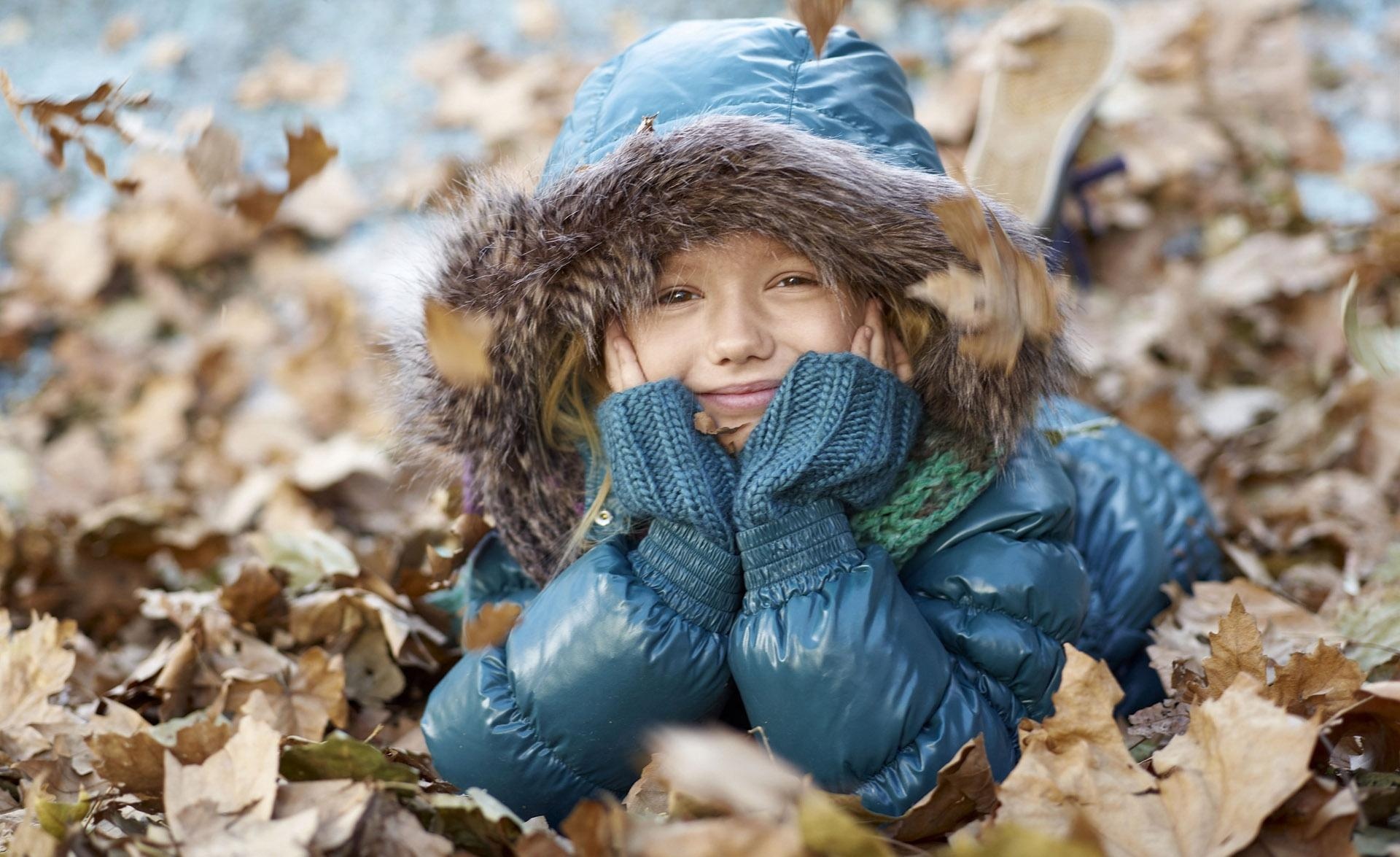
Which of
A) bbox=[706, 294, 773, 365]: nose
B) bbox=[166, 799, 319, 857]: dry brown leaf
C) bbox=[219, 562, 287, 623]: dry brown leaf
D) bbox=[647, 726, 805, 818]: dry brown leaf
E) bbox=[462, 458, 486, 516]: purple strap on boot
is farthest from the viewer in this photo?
bbox=[219, 562, 287, 623]: dry brown leaf

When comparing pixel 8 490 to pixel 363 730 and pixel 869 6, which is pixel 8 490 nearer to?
pixel 363 730

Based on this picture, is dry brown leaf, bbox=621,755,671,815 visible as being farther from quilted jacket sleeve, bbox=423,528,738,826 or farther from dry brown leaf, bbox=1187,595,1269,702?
dry brown leaf, bbox=1187,595,1269,702

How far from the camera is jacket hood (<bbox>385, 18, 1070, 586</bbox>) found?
73.2 inches

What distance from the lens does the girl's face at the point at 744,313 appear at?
1.90 m

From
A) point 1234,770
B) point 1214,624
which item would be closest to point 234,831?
point 1234,770

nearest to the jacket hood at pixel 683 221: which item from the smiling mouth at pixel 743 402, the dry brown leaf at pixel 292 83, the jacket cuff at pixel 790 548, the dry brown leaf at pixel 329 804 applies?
the smiling mouth at pixel 743 402

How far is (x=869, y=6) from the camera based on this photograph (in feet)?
16.3

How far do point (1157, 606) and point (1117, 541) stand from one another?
0.14m

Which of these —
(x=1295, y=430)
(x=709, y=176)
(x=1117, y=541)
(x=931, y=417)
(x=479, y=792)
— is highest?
(x=709, y=176)

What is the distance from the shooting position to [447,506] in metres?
2.51

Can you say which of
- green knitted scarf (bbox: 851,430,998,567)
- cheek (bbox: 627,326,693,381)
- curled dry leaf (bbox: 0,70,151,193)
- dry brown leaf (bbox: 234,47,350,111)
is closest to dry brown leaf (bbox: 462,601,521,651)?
cheek (bbox: 627,326,693,381)

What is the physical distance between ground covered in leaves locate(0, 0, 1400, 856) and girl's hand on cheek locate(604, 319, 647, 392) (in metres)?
0.43

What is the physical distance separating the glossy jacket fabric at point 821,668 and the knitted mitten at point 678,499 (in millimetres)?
44

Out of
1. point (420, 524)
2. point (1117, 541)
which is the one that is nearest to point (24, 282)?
point (420, 524)
